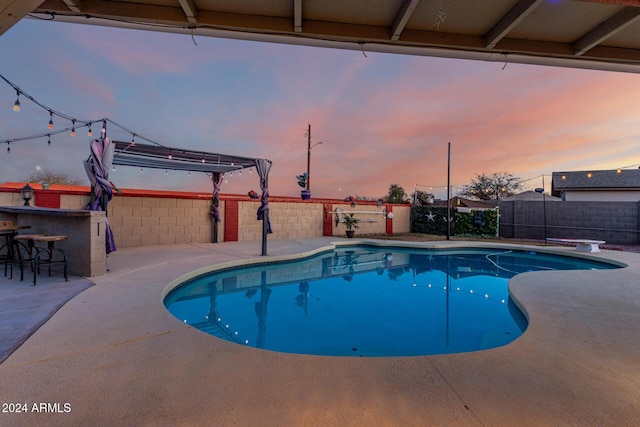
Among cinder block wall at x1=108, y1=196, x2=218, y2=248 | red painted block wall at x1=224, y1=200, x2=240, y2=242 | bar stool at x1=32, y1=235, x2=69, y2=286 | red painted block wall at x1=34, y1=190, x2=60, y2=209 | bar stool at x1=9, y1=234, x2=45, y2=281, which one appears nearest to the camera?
bar stool at x1=32, y1=235, x2=69, y2=286

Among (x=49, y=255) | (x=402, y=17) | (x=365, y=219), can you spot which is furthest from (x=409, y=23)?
(x=365, y=219)

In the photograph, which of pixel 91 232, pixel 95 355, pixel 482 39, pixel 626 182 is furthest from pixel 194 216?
pixel 626 182

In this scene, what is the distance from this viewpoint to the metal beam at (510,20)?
4.78ft

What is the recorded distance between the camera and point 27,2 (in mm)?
1021

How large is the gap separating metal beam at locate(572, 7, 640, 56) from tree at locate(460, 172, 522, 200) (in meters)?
26.5

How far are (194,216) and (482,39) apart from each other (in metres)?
8.38

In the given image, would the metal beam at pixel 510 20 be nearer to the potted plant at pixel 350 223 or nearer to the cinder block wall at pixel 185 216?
the cinder block wall at pixel 185 216

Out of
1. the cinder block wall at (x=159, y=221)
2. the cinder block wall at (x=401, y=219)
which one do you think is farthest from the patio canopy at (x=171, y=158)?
the cinder block wall at (x=401, y=219)

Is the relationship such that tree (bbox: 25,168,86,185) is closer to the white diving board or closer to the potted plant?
the potted plant

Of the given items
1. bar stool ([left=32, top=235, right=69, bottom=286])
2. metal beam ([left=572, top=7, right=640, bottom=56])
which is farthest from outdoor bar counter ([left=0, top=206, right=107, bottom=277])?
metal beam ([left=572, top=7, right=640, bottom=56])

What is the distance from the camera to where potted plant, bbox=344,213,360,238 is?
1176 cm

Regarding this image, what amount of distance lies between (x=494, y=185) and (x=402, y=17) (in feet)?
95.7

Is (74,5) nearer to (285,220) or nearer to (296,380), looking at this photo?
(296,380)

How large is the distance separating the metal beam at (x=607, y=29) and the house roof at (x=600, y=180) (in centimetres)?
1902
